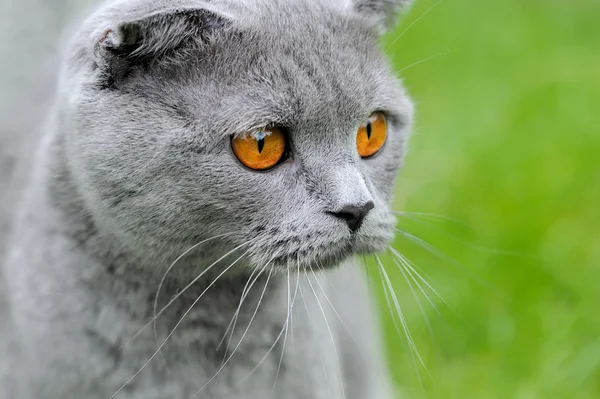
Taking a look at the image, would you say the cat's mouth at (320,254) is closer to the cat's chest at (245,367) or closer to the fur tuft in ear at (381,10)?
the cat's chest at (245,367)

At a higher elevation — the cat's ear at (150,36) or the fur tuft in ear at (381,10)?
the fur tuft in ear at (381,10)

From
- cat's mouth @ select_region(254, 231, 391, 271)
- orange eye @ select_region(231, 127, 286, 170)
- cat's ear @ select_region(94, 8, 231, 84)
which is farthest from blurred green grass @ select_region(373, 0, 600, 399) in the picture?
cat's ear @ select_region(94, 8, 231, 84)

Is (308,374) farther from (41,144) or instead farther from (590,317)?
(590,317)

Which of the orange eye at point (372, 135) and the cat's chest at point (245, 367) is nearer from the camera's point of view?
the orange eye at point (372, 135)

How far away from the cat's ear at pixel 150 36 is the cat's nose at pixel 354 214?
14.4 inches

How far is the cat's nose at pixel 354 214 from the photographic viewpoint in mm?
1344

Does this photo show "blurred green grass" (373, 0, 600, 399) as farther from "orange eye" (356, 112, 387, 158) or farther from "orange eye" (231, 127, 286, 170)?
"orange eye" (231, 127, 286, 170)

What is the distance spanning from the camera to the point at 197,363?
162 centimetres

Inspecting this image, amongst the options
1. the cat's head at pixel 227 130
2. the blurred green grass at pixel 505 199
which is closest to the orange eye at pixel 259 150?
the cat's head at pixel 227 130

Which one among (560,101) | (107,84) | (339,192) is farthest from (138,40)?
(560,101)

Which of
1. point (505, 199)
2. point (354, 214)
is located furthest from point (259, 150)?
point (505, 199)

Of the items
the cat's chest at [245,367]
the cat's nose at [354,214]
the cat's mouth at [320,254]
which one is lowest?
the cat's chest at [245,367]

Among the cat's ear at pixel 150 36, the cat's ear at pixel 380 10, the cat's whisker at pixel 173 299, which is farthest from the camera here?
the cat's ear at pixel 380 10

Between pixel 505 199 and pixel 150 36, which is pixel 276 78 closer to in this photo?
pixel 150 36
